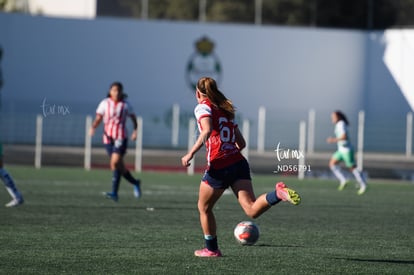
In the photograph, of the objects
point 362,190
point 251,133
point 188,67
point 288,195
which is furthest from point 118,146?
point 188,67

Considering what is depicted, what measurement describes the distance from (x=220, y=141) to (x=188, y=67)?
35.7 metres

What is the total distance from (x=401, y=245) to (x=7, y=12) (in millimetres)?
35463

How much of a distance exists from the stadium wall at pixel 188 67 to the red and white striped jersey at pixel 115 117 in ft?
75.7

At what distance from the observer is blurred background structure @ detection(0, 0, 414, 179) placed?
141 feet

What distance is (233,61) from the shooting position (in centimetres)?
4697

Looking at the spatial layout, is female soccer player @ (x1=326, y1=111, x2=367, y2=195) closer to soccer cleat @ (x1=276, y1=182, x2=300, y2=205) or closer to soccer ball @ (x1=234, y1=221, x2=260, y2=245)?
soccer ball @ (x1=234, y1=221, x2=260, y2=245)

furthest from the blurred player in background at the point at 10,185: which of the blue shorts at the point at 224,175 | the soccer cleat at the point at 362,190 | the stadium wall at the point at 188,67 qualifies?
the stadium wall at the point at 188,67

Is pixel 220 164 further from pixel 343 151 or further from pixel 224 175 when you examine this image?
pixel 343 151

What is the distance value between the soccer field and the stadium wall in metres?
23.0

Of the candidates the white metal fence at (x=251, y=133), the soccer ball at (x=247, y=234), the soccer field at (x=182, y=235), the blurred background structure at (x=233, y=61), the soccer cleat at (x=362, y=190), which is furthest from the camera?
the blurred background structure at (x=233, y=61)

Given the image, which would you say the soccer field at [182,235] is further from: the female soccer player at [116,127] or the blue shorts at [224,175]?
the blue shorts at [224,175]

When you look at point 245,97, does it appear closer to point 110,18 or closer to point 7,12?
point 110,18

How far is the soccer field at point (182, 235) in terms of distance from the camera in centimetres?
996

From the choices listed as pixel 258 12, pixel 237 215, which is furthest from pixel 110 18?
pixel 237 215
